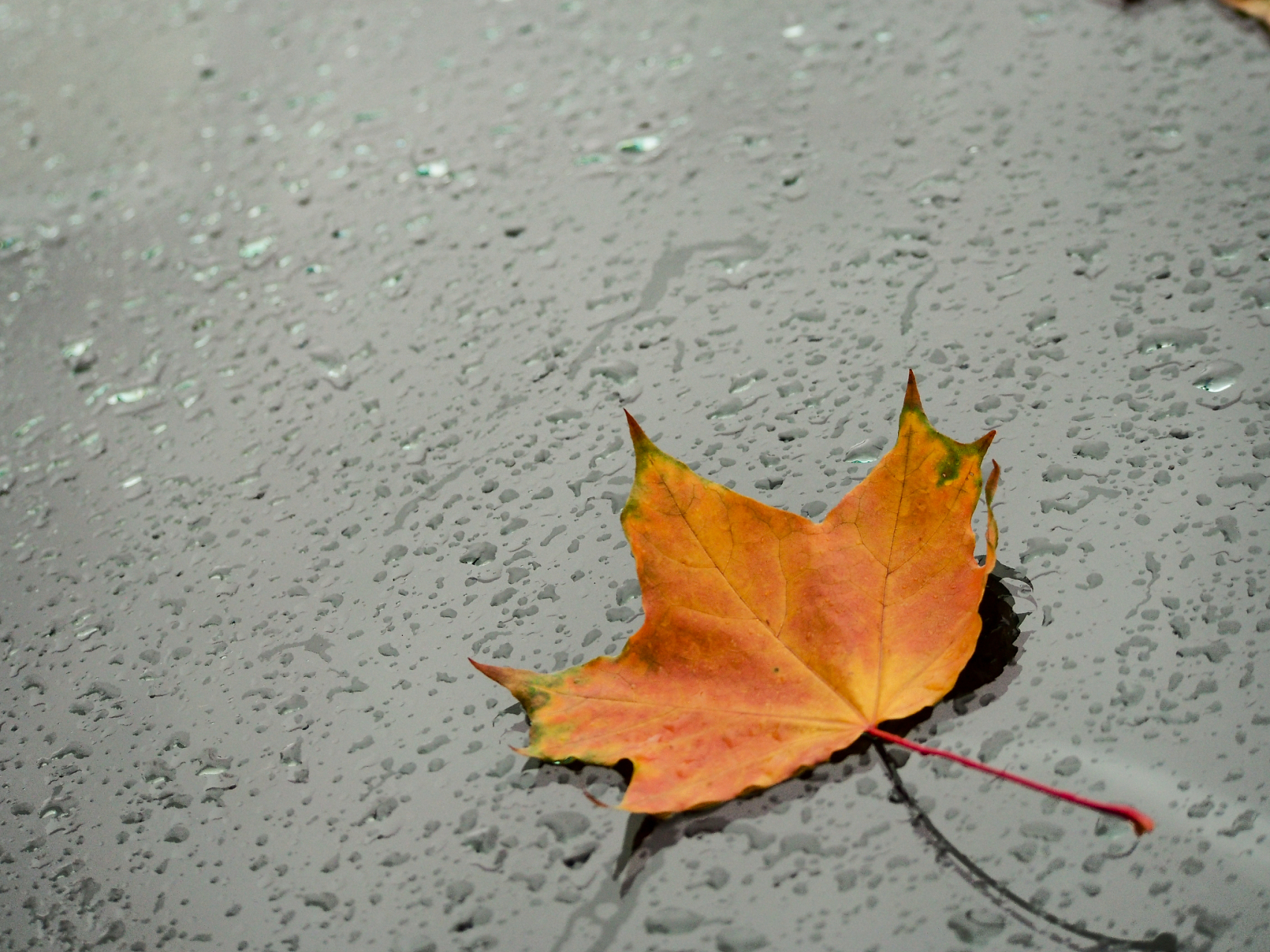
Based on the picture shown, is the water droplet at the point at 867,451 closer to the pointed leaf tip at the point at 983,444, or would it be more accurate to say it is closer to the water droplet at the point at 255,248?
the pointed leaf tip at the point at 983,444

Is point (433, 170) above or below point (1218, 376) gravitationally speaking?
above

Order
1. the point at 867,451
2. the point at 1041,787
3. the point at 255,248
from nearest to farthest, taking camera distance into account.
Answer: the point at 1041,787 < the point at 867,451 < the point at 255,248

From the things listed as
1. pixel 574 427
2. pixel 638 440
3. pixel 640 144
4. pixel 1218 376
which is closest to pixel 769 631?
pixel 638 440

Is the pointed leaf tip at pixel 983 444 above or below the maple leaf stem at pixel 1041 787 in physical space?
above

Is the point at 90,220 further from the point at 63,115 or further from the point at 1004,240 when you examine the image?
the point at 1004,240

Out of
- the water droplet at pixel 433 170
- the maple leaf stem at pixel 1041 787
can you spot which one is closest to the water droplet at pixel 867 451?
the maple leaf stem at pixel 1041 787

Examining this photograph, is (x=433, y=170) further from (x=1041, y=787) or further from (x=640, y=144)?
(x=1041, y=787)

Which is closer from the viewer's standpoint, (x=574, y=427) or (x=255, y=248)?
(x=574, y=427)
